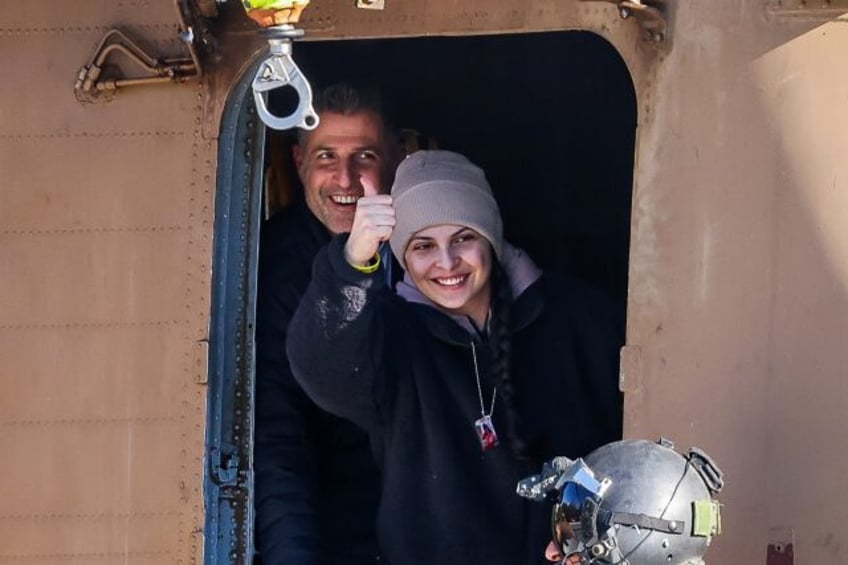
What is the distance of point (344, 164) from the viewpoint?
565 centimetres

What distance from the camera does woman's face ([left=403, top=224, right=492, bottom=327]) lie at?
16.5 feet

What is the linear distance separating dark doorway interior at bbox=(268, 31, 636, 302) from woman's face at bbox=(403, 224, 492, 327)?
4.19 feet

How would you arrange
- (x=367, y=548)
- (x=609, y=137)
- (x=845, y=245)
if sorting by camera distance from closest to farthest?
1. (x=845, y=245)
2. (x=367, y=548)
3. (x=609, y=137)

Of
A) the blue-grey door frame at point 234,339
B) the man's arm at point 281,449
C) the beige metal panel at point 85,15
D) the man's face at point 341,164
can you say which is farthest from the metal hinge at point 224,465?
the beige metal panel at point 85,15

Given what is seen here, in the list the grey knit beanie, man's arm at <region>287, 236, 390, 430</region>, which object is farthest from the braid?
man's arm at <region>287, 236, 390, 430</region>

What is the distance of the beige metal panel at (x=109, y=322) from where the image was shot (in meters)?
5.10

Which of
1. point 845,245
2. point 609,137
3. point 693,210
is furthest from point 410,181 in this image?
point 609,137

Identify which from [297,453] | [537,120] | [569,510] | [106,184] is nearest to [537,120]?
[537,120]

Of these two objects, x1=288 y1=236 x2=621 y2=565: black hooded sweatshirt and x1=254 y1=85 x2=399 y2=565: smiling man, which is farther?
x1=254 y1=85 x2=399 y2=565: smiling man

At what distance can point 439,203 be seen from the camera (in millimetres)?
5035

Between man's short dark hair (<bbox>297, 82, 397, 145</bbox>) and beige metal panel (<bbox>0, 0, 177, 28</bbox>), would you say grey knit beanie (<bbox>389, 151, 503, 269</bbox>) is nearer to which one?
man's short dark hair (<bbox>297, 82, 397, 145</bbox>)

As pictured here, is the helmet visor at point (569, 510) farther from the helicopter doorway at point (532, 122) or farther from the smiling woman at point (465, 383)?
the helicopter doorway at point (532, 122)

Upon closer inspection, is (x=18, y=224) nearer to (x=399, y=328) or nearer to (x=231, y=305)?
(x=231, y=305)

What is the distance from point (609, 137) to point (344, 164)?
4.05ft
